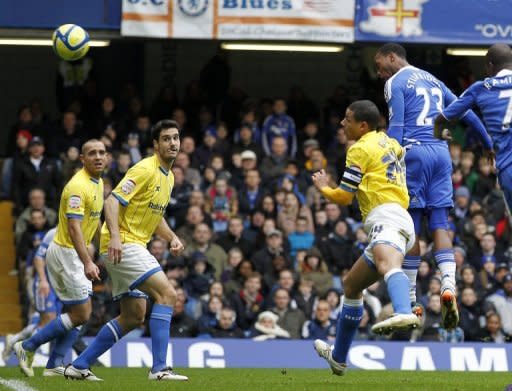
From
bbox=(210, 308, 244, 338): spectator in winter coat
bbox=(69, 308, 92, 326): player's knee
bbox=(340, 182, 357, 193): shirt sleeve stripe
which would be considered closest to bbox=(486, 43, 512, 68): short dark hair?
bbox=(340, 182, 357, 193): shirt sleeve stripe

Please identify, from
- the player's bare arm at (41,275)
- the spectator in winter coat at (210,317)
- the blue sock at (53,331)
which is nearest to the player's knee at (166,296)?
the blue sock at (53,331)

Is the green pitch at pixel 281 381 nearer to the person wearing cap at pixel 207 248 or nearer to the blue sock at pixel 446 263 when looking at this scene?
the blue sock at pixel 446 263

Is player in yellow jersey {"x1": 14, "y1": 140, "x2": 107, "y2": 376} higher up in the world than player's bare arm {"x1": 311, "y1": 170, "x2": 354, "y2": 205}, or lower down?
lower down

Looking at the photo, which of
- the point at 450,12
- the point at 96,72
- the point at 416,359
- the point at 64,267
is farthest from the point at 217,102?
the point at 64,267

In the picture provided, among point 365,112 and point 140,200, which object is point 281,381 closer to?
Result: point 140,200

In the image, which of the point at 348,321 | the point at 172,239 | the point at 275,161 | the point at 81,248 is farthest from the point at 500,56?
the point at 275,161

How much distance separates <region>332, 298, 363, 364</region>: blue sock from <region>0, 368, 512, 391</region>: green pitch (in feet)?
1.15

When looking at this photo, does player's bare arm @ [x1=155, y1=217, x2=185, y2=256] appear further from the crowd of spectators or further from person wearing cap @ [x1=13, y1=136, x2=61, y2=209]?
person wearing cap @ [x1=13, y1=136, x2=61, y2=209]

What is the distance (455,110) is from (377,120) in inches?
29.1

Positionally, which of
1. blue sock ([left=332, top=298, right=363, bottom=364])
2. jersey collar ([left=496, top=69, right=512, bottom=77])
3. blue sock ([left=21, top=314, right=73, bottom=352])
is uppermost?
jersey collar ([left=496, top=69, right=512, bottom=77])

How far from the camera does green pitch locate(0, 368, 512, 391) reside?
1183 cm

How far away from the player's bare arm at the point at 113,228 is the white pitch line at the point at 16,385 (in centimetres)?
134

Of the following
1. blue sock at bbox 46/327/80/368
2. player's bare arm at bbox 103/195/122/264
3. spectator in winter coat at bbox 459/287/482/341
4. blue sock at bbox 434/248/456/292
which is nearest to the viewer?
player's bare arm at bbox 103/195/122/264

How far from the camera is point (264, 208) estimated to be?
21.4m
